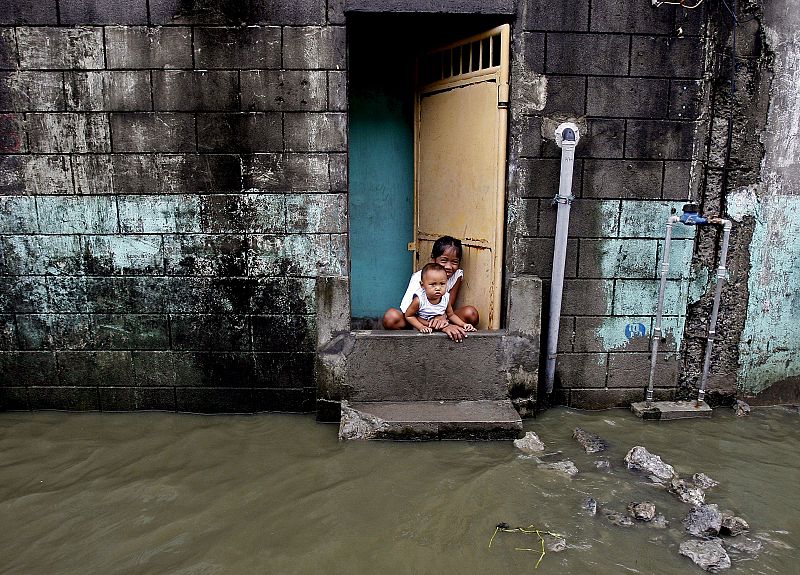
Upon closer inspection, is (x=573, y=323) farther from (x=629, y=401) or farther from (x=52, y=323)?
(x=52, y=323)

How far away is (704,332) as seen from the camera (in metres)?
4.93

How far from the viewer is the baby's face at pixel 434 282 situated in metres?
4.84

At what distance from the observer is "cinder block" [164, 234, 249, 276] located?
15.4ft

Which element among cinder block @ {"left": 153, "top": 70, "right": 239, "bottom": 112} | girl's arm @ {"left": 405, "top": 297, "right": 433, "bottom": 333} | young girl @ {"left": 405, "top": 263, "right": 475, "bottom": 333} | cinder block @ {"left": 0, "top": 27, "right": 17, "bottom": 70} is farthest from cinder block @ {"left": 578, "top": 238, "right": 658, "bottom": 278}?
cinder block @ {"left": 0, "top": 27, "right": 17, "bottom": 70}

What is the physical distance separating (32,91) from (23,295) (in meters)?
1.59

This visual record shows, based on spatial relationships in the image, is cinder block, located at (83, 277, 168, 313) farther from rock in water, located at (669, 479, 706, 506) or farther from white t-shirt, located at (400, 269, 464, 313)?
rock in water, located at (669, 479, 706, 506)

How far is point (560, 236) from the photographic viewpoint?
15.3 ft

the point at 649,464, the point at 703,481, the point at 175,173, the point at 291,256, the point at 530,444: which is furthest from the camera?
the point at 291,256

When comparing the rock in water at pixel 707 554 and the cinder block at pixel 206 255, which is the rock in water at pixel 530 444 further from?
the cinder block at pixel 206 255

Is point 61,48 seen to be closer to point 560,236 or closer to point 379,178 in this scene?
point 379,178

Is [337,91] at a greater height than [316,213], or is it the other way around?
[337,91]

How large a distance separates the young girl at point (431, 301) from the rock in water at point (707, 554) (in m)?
2.14

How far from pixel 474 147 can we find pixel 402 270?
1.77 metres

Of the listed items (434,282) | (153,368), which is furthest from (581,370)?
(153,368)
